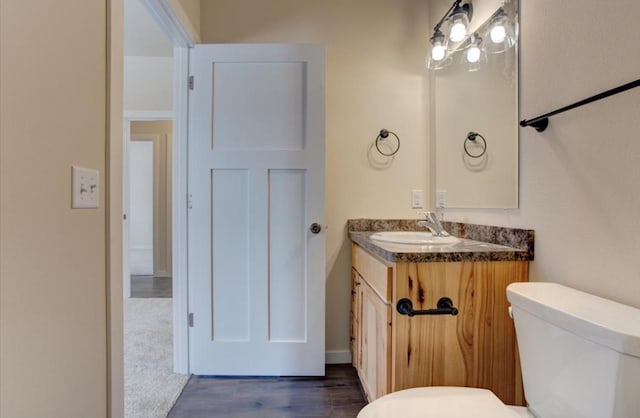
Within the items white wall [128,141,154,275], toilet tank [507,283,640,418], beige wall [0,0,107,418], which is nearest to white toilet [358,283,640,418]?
toilet tank [507,283,640,418]

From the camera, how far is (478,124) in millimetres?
1520

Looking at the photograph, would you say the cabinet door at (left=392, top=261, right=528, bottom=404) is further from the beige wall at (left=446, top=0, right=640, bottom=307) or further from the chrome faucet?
the chrome faucet

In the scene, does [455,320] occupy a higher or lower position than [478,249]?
lower

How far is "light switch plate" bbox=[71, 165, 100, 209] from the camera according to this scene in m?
0.78

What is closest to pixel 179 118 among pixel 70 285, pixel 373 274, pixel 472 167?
pixel 70 285

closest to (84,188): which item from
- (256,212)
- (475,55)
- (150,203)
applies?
(256,212)

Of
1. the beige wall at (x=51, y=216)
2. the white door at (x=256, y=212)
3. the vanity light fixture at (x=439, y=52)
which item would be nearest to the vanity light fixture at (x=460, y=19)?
the vanity light fixture at (x=439, y=52)

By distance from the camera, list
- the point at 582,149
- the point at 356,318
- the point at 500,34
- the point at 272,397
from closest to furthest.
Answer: the point at 582,149 < the point at 500,34 < the point at 272,397 < the point at 356,318

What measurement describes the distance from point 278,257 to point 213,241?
1.32 feet

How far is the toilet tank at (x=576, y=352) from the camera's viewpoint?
62 centimetres

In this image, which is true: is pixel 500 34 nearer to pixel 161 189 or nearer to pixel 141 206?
pixel 161 189

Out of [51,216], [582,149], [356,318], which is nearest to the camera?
[51,216]

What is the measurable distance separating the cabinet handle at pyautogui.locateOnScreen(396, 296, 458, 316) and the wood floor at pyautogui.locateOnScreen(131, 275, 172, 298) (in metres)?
3.14

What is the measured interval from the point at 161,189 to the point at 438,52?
3829 millimetres
